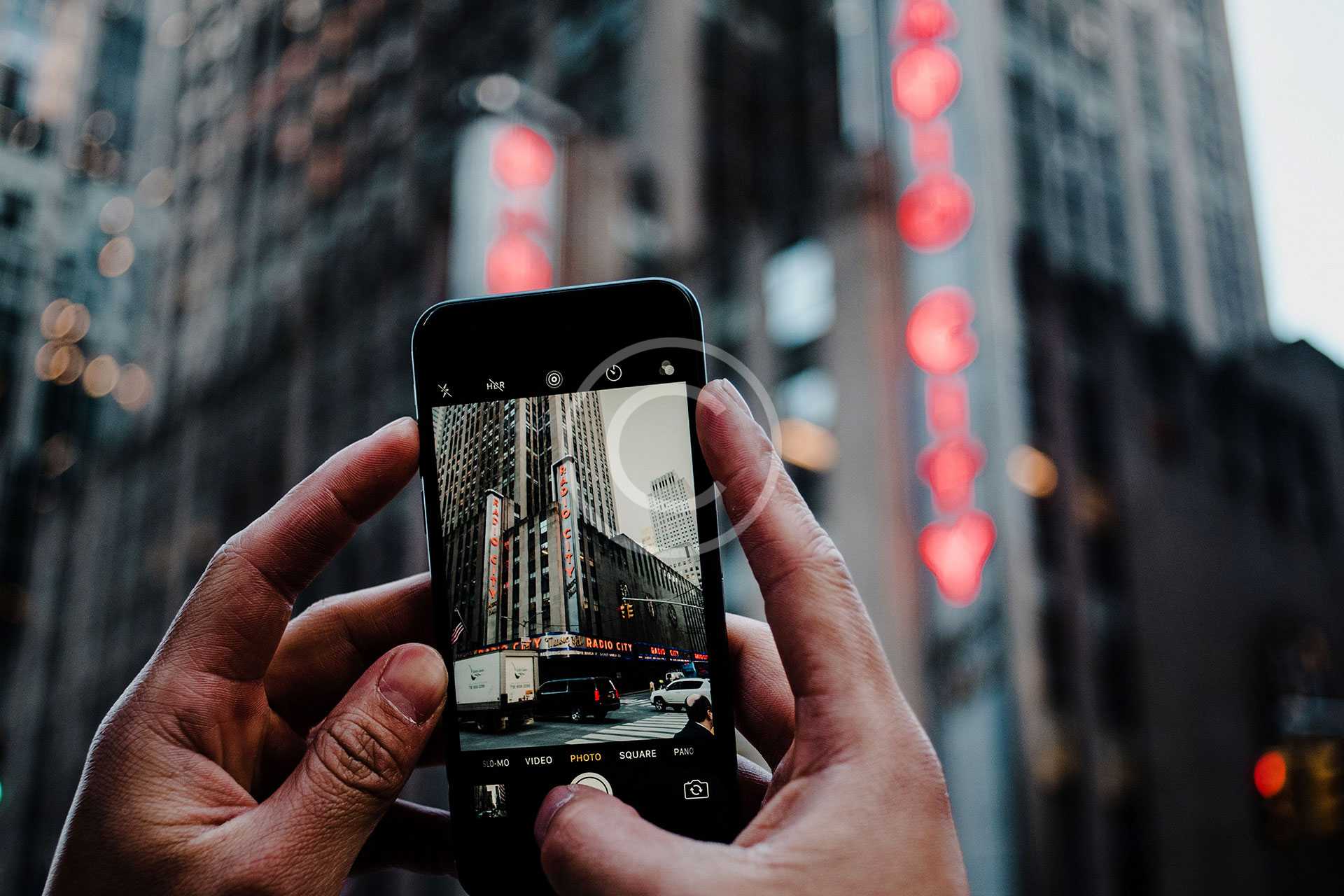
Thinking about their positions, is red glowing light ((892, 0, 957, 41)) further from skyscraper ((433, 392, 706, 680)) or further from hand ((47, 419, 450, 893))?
hand ((47, 419, 450, 893))

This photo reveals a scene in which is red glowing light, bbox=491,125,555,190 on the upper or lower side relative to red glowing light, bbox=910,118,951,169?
upper

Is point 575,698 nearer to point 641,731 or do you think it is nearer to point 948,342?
point 641,731

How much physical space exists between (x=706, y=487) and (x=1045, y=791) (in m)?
10.5

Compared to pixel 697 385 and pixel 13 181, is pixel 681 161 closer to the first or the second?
pixel 13 181

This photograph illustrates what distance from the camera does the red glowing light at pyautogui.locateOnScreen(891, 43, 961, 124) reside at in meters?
11.5

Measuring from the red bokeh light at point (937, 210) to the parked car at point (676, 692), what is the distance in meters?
11.0

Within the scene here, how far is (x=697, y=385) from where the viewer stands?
180cm

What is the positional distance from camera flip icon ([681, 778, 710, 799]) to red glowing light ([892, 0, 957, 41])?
12.1 metres

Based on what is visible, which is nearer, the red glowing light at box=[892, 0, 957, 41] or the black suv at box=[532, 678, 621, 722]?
the black suv at box=[532, 678, 621, 722]

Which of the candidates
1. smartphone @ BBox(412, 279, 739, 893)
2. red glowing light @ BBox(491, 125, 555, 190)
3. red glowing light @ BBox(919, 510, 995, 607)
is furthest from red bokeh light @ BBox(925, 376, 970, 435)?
smartphone @ BBox(412, 279, 739, 893)

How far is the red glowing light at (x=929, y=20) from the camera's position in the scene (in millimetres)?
11625

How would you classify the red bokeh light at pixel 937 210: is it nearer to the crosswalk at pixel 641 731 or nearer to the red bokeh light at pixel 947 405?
the red bokeh light at pixel 947 405

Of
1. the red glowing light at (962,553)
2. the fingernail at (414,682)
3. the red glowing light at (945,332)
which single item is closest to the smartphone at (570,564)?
the fingernail at (414,682)

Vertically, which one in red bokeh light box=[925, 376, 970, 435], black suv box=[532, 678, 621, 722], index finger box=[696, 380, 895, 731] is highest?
red bokeh light box=[925, 376, 970, 435]
